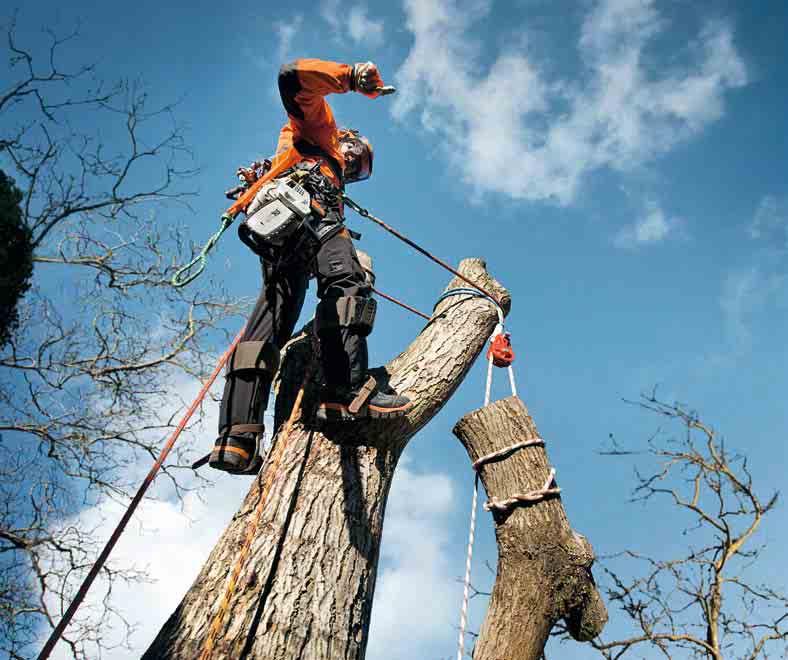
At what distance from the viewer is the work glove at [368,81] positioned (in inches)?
112

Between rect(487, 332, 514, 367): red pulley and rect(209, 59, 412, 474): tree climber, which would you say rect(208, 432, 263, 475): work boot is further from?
rect(487, 332, 514, 367): red pulley

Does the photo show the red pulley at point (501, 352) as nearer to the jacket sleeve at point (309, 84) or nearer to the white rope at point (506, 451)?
the white rope at point (506, 451)

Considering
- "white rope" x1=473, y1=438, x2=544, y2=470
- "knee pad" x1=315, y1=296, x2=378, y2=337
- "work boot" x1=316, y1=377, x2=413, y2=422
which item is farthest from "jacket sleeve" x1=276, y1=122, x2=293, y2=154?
"white rope" x1=473, y1=438, x2=544, y2=470

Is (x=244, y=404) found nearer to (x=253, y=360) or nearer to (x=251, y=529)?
(x=253, y=360)

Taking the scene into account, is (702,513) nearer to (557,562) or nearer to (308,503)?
(557,562)

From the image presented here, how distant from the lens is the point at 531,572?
245 centimetres

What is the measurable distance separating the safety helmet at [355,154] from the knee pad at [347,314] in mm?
1395

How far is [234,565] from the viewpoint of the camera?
2.28 m

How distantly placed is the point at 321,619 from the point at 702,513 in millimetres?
4657

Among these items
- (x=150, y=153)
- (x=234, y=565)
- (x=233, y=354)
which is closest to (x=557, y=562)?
(x=234, y=565)

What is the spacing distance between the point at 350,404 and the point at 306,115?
1.47m

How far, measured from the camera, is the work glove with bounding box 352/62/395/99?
9.32 ft

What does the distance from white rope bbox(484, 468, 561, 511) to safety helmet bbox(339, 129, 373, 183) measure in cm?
224

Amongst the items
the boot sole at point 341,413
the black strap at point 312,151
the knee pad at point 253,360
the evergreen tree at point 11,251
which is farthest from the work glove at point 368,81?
the evergreen tree at point 11,251
